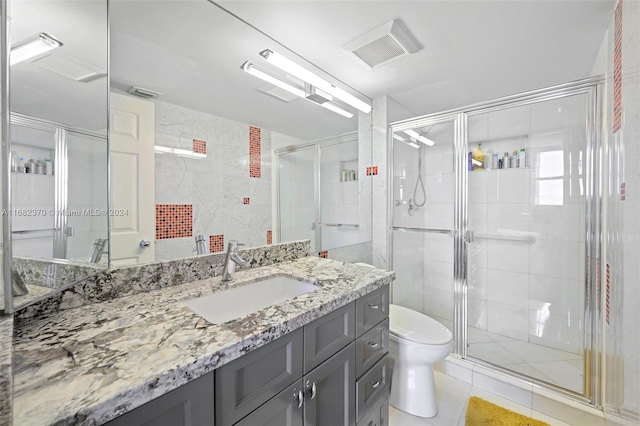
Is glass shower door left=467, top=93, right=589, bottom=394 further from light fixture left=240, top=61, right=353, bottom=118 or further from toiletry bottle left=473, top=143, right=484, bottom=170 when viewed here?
light fixture left=240, top=61, right=353, bottom=118

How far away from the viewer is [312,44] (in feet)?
5.54

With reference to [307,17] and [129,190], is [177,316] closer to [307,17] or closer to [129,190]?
[129,190]

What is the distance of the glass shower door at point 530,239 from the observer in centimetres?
193

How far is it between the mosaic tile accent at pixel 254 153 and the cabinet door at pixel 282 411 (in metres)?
1.07

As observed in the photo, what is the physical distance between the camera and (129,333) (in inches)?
28.1

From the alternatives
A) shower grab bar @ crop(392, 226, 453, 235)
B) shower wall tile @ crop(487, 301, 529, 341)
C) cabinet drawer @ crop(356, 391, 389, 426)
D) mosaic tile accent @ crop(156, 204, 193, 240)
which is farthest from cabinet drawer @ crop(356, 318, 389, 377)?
shower wall tile @ crop(487, 301, 529, 341)

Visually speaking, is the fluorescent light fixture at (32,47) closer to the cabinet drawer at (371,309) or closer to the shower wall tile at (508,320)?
the cabinet drawer at (371,309)

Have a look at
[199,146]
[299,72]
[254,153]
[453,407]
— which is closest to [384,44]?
[299,72]

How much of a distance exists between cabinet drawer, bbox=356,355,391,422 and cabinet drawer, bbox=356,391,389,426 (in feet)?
0.08

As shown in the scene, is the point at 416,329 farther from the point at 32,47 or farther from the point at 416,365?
the point at 32,47

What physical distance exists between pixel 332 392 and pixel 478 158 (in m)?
2.42

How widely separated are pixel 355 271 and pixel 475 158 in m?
1.88

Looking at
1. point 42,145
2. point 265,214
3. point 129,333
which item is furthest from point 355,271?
point 42,145

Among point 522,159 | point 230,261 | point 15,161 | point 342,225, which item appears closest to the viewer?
point 15,161
